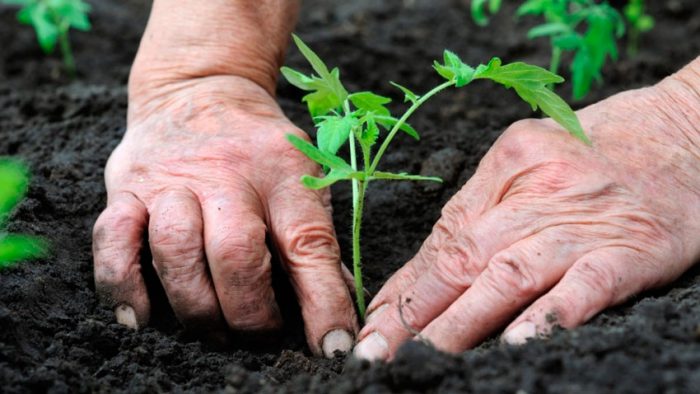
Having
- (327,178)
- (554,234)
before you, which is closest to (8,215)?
(327,178)

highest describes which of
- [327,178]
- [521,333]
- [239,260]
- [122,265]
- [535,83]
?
[535,83]

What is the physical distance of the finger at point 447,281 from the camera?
1.98 m

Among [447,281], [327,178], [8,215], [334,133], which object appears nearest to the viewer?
[327,178]

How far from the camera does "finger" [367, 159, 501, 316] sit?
2119 millimetres

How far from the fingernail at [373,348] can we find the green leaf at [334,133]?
1.53ft

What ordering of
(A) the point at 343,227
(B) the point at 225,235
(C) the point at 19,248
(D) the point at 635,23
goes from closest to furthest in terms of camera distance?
(C) the point at 19,248
(B) the point at 225,235
(A) the point at 343,227
(D) the point at 635,23

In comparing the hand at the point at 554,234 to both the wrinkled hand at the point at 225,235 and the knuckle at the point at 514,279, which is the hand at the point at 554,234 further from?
the wrinkled hand at the point at 225,235

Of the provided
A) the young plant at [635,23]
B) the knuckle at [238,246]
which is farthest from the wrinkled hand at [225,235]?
the young plant at [635,23]

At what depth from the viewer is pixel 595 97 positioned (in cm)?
386

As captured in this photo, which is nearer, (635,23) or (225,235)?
(225,235)

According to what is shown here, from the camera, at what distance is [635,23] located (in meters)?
4.32

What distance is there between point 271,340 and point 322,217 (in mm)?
363

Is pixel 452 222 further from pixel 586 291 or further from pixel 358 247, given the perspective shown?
pixel 586 291

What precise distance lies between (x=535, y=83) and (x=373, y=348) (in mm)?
736
